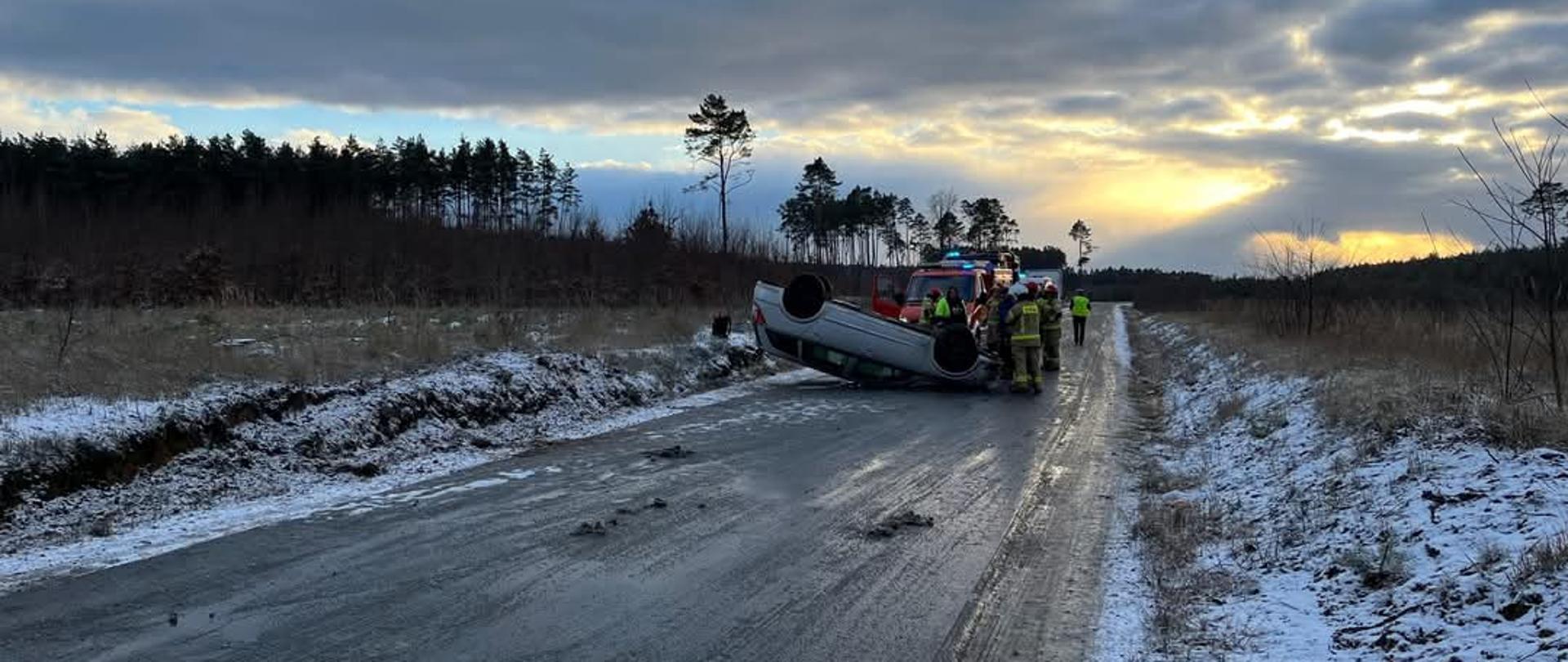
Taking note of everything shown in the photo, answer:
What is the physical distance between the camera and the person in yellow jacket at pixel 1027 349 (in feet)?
54.2

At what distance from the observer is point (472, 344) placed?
1591 centimetres

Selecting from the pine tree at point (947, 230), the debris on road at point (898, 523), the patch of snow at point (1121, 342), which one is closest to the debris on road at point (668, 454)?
the debris on road at point (898, 523)

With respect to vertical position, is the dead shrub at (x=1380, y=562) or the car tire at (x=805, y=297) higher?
the car tire at (x=805, y=297)

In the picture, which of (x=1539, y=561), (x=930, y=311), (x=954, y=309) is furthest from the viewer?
(x=930, y=311)

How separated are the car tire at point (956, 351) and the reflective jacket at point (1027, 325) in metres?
0.71

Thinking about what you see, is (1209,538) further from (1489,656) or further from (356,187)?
(356,187)

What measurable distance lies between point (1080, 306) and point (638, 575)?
27.6 meters

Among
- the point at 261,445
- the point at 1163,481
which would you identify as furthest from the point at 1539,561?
the point at 261,445

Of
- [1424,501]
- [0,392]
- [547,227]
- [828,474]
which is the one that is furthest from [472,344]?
[547,227]

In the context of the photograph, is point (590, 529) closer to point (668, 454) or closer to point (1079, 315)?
point (668, 454)

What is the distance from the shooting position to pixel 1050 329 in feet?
68.0

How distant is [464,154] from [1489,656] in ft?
258

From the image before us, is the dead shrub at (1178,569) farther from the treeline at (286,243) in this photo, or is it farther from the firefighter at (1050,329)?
the treeline at (286,243)

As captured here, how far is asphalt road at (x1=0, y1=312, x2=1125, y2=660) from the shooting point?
4.82 m
